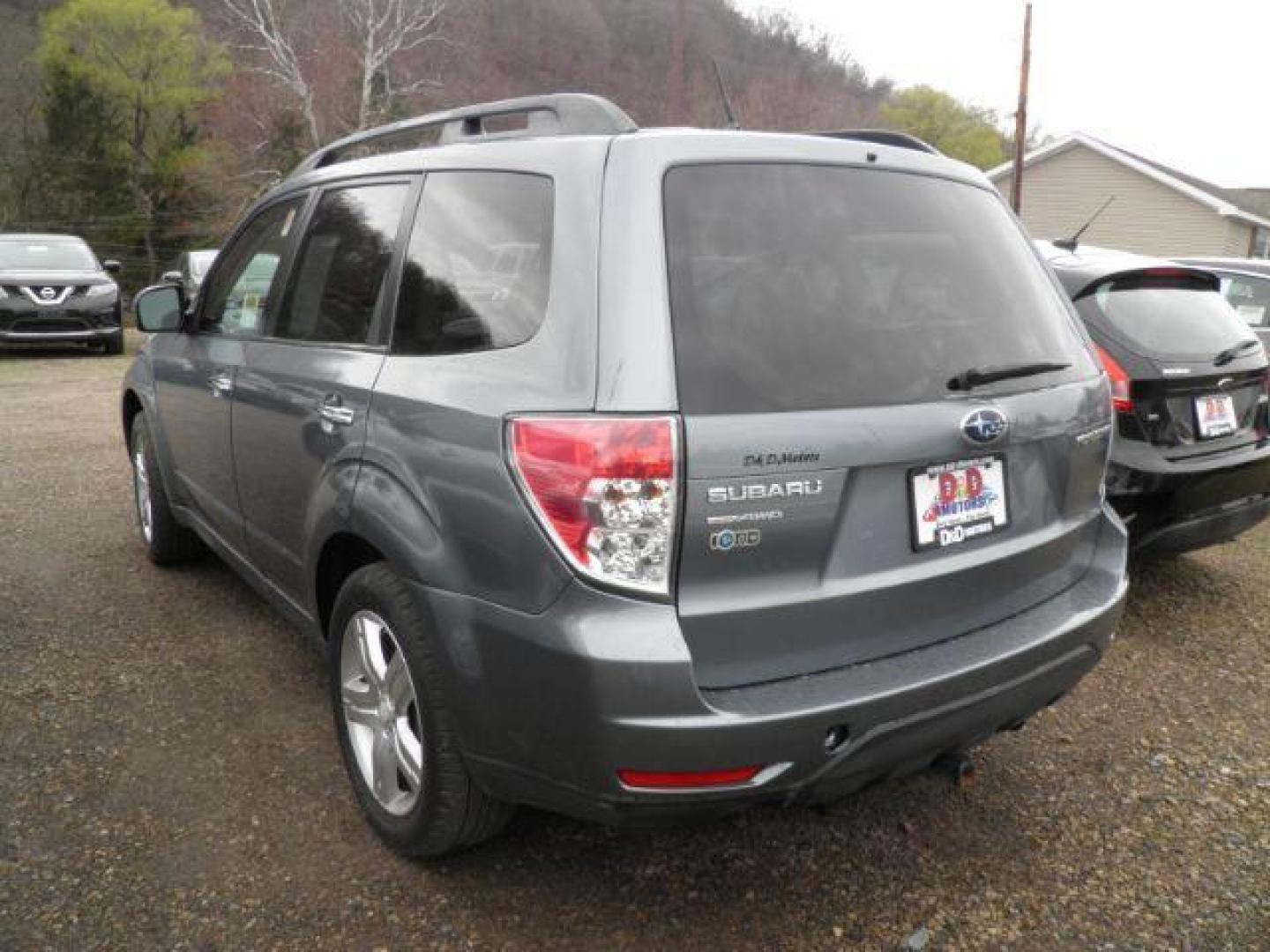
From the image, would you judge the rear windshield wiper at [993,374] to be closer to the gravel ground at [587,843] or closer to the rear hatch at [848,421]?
the rear hatch at [848,421]

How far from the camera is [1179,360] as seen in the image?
402cm

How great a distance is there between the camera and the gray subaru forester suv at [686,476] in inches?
73.9

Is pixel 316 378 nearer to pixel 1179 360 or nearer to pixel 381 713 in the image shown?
pixel 381 713

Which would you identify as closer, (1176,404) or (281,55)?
(1176,404)

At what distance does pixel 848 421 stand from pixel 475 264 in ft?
3.06

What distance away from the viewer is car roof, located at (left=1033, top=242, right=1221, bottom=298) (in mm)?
4160

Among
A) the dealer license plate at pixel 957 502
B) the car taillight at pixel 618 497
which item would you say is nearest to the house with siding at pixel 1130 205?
the dealer license plate at pixel 957 502

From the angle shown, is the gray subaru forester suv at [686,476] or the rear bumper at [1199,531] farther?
the rear bumper at [1199,531]

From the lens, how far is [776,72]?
192ft

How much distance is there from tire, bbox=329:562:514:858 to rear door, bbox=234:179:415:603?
0.31 meters

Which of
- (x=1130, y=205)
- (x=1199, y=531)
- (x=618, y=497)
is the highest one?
(x=1130, y=205)

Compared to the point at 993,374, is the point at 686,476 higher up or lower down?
lower down

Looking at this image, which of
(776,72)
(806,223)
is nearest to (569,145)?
(806,223)

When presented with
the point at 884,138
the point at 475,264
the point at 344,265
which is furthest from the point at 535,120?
the point at 884,138
